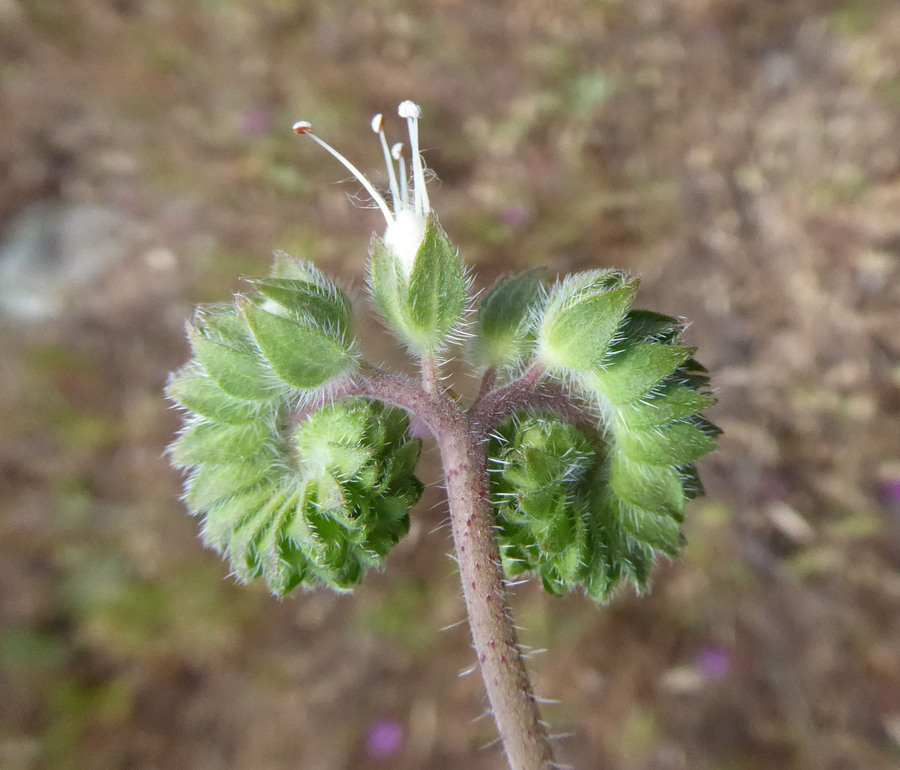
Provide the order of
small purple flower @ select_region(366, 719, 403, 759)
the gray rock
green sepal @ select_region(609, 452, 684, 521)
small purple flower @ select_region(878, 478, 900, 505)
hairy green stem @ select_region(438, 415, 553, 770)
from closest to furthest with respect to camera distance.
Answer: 1. hairy green stem @ select_region(438, 415, 553, 770)
2. green sepal @ select_region(609, 452, 684, 521)
3. small purple flower @ select_region(878, 478, 900, 505)
4. small purple flower @ select_region(366, 719, 403, 759)
5. the gray rock

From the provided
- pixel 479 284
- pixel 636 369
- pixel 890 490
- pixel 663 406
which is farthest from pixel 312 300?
pixel 890 490

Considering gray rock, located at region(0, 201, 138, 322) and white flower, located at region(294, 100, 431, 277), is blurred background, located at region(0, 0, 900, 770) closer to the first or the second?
gray rock, located at region(0, 201, 138, 322)

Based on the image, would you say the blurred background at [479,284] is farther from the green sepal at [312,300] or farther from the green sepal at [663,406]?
the green sepal at [663,406]

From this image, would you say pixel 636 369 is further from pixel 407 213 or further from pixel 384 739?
pixel 384 739

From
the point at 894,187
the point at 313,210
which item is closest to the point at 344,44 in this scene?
the point at 313,210

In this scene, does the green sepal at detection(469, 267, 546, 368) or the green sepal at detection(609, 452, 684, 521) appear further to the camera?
Answer: the green sepal at detection(469, 267, 546, 368)

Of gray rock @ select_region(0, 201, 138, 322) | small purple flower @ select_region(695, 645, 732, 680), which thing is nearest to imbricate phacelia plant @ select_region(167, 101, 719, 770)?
small purple flower @ select_region(695, 645, 732, 680)
